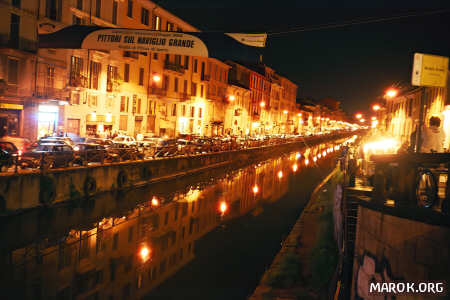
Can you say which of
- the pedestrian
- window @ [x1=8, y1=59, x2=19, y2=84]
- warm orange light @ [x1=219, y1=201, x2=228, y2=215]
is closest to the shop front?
window @ [x1=8, y1=59, x2=19, y2=84]

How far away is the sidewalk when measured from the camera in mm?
10984

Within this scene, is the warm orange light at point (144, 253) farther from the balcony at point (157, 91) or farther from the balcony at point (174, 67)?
the balcony at point (174, 67)

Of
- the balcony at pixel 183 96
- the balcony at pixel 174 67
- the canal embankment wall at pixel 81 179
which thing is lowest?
the canal embankment wall at pixel 81 179

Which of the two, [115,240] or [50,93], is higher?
[50,93]

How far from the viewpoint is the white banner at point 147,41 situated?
16.9 meters

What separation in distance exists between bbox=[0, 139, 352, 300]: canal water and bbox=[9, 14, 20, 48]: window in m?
13.7

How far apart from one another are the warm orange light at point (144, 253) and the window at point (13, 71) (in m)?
18.4

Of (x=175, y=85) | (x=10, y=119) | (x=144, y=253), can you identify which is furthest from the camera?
(x=175, y=85)

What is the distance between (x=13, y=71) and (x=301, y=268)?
79.1 ft

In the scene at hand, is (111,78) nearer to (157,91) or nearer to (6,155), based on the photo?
(157,91)

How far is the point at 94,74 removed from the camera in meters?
34.3

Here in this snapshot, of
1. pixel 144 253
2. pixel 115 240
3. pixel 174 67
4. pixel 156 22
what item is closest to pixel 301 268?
pixel 144 253

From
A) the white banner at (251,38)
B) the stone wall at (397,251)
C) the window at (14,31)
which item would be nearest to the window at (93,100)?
the window at (14,31)

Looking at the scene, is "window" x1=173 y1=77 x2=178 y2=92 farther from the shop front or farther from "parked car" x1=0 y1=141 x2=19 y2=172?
"parked car" x1=0 y1=141 x2=19 y2=172
